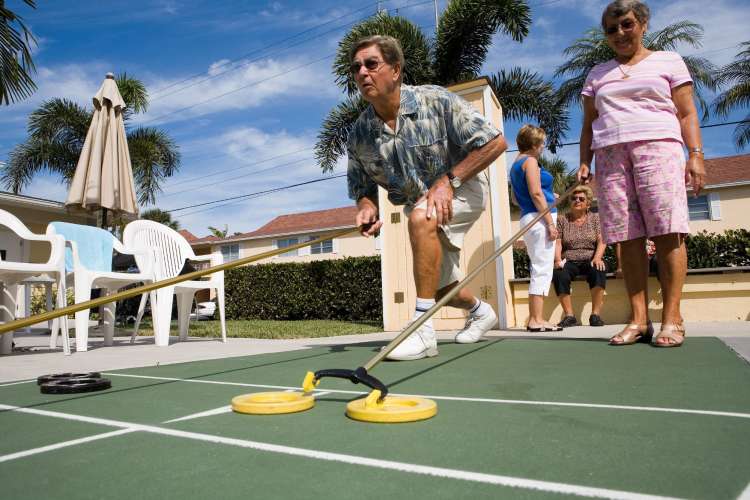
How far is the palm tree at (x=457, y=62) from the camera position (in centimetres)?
1319

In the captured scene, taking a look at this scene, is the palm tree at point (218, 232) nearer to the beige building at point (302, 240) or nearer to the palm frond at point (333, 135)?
the beige building at point (302, 240)

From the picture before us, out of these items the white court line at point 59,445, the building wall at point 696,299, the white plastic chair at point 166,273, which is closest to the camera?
the white court line at point 59,445

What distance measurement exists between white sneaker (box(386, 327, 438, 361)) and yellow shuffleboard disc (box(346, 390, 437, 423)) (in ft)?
3.56

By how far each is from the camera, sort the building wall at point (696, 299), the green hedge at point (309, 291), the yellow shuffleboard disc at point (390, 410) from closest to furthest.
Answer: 1. the yellow shuffleboard disc at point (390, 410)
2. the building wall at point (696, 299)
3. the green hedge at point (309, 291)

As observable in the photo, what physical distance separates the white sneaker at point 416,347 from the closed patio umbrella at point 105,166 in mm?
5777

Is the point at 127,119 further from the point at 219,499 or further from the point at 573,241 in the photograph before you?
the point at 219,499

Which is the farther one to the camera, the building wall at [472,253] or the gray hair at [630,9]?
the building wall at [472,253]

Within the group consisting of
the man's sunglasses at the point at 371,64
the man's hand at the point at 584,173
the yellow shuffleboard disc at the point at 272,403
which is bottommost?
the yellow shuffleboard disc at the point at 272,403

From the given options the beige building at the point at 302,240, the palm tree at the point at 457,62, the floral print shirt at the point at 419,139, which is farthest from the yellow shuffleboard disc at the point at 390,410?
the beige building at the point at 302,240

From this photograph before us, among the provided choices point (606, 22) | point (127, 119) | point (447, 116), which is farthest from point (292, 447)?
point (127, 119)

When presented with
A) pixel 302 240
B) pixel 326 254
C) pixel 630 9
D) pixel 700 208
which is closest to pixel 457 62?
pixel 630 9

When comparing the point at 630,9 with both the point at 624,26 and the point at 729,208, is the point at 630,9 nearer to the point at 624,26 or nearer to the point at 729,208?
the point at 624,26

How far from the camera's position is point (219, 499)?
90 cm

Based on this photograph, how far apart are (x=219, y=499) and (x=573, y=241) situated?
5402 mm
